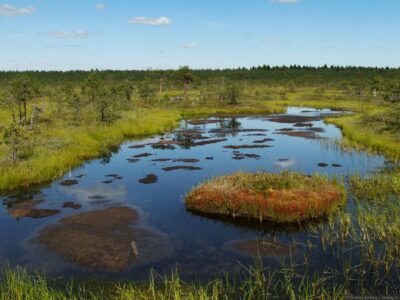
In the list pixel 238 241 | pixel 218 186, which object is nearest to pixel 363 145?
pixel 218 186

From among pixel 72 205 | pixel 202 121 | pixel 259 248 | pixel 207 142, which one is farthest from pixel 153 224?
pixel 202 121

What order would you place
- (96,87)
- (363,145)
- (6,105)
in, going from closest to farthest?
(363,145), (6,105), (96,87)

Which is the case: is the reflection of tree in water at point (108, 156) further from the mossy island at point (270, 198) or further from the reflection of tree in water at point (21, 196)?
the mossy island at point (270, 198)

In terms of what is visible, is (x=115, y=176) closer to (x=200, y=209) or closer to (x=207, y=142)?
(x=200, y=209)

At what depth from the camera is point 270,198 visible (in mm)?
27297

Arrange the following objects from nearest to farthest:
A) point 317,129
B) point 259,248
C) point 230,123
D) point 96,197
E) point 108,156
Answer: point 259,248, point 96,197, point 108,156, point 317,129, point 230,123

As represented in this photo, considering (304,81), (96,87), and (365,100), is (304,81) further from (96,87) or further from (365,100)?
(96,87)

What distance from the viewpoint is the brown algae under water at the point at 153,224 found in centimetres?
2058

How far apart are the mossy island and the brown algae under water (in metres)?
0.86

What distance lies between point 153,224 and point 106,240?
383 centimetres

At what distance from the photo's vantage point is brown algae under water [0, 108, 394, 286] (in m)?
20.6

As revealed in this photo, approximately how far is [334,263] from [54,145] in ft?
108

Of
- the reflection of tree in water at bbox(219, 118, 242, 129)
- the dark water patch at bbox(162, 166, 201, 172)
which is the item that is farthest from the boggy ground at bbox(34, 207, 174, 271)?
the reflection of tree in water at bbox(219, 118, 242, 129)

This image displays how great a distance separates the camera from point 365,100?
109m
